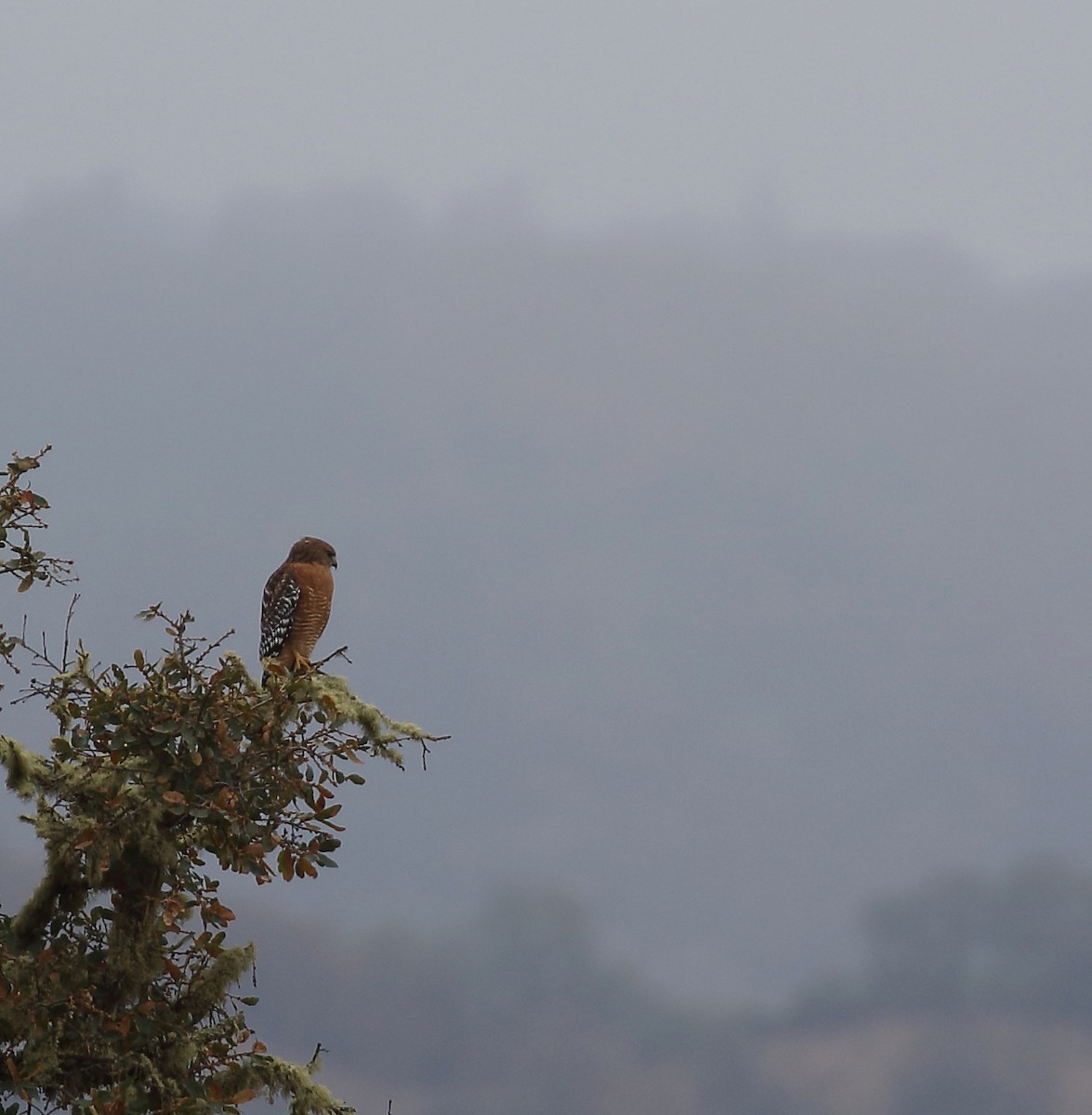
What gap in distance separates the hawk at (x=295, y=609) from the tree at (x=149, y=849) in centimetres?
159

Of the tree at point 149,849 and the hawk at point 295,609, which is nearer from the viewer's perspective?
the tree at point 149,849

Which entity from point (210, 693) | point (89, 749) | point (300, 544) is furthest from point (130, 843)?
point (300, 544)

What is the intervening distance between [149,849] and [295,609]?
2327 mm

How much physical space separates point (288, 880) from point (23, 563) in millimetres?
2271

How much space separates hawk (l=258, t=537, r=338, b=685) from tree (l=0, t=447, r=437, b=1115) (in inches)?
62.5

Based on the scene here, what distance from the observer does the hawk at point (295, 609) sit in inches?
363

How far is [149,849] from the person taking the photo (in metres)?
7.23

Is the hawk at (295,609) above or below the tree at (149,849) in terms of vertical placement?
above

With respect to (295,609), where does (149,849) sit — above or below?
below

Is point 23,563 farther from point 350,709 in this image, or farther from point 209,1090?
point 209,1090

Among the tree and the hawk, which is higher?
the hawk

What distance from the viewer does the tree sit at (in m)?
6.96

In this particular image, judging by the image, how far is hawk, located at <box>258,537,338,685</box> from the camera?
9225mm

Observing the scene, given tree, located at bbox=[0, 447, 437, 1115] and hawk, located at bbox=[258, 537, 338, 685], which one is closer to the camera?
tree, located at bbox=[0, 447, 437, 1115]
